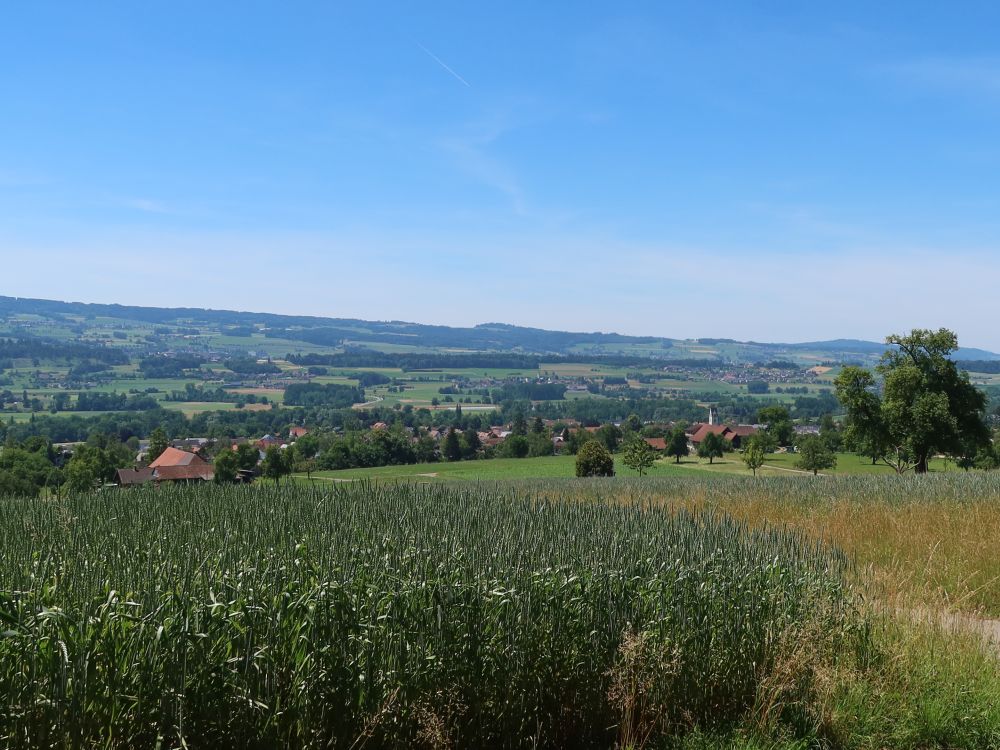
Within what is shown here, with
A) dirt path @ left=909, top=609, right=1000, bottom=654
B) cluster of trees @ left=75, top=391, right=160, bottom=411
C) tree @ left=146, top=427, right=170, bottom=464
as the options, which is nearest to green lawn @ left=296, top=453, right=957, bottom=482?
tree @ left=146, top=427, right=170, bottom=464

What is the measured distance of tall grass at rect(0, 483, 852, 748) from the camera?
3865mm

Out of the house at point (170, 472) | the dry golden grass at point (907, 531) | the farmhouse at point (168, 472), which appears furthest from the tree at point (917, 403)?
the house at point (170, 472)

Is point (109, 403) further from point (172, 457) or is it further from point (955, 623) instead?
point (955, 623)

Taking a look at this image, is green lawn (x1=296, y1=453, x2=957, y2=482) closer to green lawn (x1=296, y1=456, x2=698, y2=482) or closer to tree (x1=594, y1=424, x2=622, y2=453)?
green lawn (x1=296, y1=456, x2=698, y2=482)

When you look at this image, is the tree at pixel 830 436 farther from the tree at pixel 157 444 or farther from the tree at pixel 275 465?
the tree at pixel 157 444

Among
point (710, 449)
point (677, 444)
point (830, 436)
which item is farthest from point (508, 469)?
point (830, 436)

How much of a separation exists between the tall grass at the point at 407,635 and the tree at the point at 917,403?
37088 mm

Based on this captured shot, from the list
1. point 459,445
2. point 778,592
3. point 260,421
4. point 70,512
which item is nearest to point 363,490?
point 70,512

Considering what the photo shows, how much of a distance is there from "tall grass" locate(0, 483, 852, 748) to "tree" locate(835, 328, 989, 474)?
3709cm

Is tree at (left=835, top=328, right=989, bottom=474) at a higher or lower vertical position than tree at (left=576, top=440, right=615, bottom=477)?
higher

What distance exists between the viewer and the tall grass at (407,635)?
3.87 m

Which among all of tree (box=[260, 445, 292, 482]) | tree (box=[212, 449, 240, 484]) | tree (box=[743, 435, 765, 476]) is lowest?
tree (box=[260, 445, 292, 482])

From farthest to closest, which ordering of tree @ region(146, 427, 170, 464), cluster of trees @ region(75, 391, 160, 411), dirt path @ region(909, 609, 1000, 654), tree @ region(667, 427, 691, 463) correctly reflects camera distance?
cluster of trees @ region(75, 391, 160, 411), tree @ region(667, 427, 691, 463), tree @ region(146, 427, 170, 464), dirt path @ region(909, 609, 1000, 654)

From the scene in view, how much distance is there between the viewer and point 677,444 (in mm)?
98750
